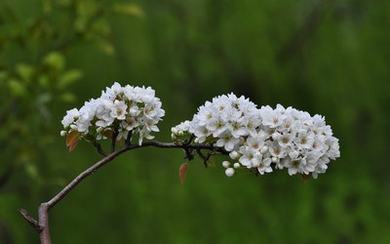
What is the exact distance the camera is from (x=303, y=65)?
3.36m

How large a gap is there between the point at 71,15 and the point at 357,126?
143 cm

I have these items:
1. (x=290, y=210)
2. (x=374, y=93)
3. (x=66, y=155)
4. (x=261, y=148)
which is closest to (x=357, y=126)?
(x=374, y=93)

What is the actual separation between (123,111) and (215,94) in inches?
89.2

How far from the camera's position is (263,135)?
1.06 m

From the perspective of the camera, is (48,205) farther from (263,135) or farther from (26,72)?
(26,72)

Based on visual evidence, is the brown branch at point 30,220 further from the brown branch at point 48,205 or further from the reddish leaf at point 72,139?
the reddish leaf at point 72,139

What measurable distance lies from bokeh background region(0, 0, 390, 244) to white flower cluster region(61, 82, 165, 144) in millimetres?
1843

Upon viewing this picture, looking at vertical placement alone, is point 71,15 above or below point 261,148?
above

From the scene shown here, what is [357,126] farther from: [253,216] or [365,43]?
[253,216]

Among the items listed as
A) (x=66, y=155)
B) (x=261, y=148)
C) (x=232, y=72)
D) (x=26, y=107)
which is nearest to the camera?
(x=261, y=148)

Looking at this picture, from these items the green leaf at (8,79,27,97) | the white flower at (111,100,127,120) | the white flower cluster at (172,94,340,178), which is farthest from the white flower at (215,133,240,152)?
the green leaf at (8,79,27,97)

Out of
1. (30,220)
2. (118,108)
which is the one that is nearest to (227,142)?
(118,108)

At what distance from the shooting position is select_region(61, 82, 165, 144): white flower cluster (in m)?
1.09

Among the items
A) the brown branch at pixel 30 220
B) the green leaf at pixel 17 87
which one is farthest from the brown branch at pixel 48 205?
the green leaf at pixel 17 87
